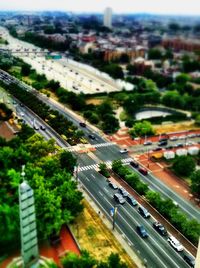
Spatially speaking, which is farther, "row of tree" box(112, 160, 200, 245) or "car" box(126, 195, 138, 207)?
"car" box(126, 195, 138, 207)

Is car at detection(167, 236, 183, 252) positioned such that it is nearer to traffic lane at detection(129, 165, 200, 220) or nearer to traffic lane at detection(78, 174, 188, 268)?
traffic lane at detection(78, 174, 188, 268)

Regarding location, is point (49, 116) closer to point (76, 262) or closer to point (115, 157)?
point (115, 157)

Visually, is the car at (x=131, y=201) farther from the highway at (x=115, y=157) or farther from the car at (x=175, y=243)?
the car at (x=175, y=243)

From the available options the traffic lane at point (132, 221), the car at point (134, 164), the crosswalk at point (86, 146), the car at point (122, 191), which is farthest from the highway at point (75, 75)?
the car at point (122, 191)

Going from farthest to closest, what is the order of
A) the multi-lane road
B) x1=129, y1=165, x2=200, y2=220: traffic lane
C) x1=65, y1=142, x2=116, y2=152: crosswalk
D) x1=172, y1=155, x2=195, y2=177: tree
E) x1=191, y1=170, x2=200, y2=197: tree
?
x1=65, y1=142, x2=116, y2=152: crosswalk
x1=172, y1=155, x2=195, y2=177: tree
x1=191, y1=170, x2=200, y2=197: tree
x1=129, y1=165, x2=200, y2=220: traffic lane
the multi-lane road

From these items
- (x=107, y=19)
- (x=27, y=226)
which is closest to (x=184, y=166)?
(x=27, y=226)

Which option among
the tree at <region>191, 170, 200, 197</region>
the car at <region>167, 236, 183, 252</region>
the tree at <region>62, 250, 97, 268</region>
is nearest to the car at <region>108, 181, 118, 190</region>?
the tree at <region>191, 170, 200, 197</region>
